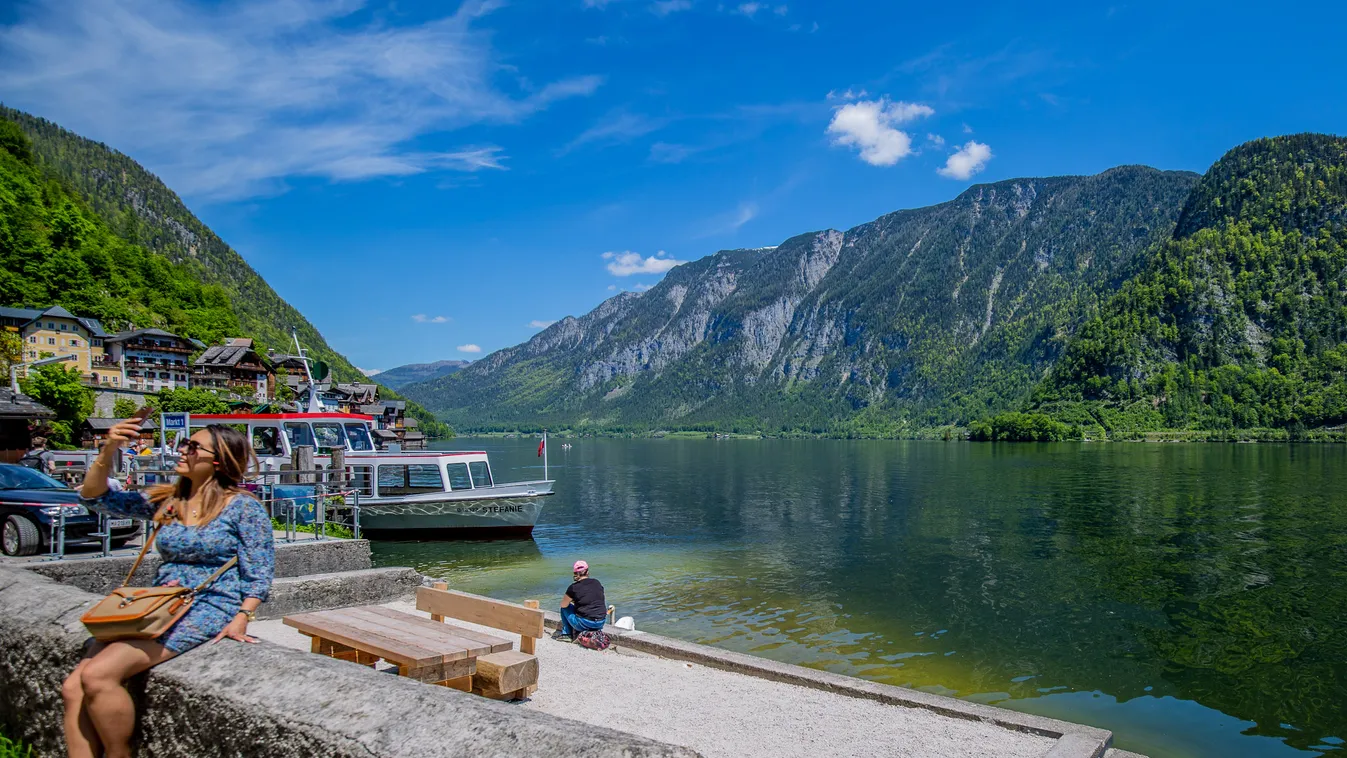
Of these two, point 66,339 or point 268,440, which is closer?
point 268,440

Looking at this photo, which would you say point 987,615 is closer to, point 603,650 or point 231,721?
point 603,650

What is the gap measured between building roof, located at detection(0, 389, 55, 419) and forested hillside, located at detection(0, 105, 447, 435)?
2032 inches

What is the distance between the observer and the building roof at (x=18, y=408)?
35.3m

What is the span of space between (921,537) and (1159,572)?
35.0 feet

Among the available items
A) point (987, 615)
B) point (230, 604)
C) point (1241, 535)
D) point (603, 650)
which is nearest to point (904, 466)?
point (1241, 535)

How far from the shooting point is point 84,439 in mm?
52719

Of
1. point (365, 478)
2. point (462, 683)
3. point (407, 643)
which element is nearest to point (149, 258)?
point (365, 478)

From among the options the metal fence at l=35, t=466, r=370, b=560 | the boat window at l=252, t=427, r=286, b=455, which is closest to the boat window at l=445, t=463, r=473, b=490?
the metal fence at l=35, t=466, r=370, b=560

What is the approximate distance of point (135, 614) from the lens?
436cm

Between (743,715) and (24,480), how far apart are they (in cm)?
1359

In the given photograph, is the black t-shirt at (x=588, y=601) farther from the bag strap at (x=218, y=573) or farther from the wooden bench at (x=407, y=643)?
the bag strap at (x=218, y=573)

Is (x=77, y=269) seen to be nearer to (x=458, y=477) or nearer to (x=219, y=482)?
(x=458, y=477)

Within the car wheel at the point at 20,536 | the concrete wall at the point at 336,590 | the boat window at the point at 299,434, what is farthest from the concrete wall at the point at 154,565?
the boat window at the point at 299,434

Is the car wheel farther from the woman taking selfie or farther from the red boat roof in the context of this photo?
the red boat roof
